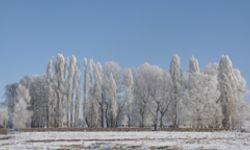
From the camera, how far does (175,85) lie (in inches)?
2874

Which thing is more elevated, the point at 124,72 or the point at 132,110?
the point at 124,72

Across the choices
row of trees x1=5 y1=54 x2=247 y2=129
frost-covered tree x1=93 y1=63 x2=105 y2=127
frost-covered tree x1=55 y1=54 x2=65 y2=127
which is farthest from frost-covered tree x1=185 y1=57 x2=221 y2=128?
frost-covered tree x1=55 y1=54 x2=65 y2=127

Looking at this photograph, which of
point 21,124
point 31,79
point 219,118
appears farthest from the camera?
point 31,79

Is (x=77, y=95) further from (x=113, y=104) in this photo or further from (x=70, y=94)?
(x=113, y=104)

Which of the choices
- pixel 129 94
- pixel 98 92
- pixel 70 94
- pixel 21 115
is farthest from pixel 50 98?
pixel 129 94

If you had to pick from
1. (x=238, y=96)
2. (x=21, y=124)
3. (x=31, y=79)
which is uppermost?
(x=31, y=79)

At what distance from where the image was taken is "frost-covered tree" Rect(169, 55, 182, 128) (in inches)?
2803

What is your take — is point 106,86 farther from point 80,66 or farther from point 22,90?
point 22,90

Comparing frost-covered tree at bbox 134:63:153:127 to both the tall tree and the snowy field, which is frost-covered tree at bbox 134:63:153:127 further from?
the snowy field

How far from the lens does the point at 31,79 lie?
89.4 meters

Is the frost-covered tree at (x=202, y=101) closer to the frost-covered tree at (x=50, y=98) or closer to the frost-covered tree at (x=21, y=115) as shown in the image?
the frost-covered tree at (x=50, y=98)

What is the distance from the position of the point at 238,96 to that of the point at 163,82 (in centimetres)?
1672

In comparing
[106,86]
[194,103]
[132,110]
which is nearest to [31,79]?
[106,86]

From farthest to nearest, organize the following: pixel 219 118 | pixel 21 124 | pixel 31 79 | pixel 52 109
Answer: pixel 31 79, pixel 52 109, pixel 21 124, pixel 219 118
